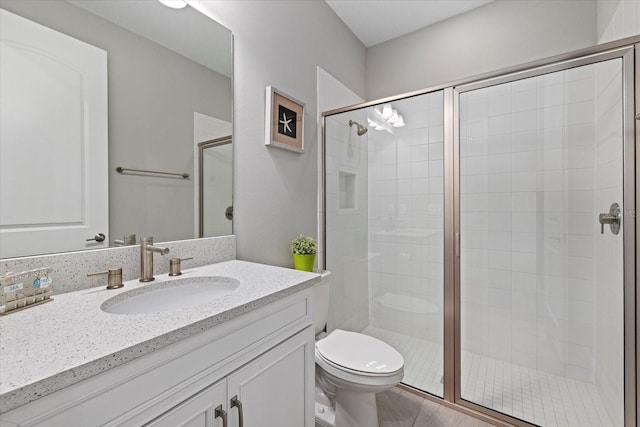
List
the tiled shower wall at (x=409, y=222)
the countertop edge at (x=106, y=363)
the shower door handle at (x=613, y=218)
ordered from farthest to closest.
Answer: the tiled shower wall at (x=409, y=222), the shower door handle at (x=613, y=218), the countertop edge at (x=106, y=363)

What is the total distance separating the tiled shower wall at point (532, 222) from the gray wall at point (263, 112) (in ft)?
3.24

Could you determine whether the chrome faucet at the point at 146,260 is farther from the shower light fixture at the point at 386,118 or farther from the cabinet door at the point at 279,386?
the shower light fixture at the point at 386,118

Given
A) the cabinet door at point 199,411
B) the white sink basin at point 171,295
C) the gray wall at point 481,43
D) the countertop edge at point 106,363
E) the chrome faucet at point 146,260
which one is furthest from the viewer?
the gray wall at point 481,43

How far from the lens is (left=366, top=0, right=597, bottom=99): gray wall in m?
1.97

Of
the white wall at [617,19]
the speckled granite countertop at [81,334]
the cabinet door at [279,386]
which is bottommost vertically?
the cabinet door at [279,386]

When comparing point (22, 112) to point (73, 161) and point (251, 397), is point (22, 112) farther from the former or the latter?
point (251, 397)

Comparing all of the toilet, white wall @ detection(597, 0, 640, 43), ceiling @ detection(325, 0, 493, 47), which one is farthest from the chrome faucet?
white wall @ detection(597, 0, 640, 43)

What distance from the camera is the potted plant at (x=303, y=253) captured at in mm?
1694

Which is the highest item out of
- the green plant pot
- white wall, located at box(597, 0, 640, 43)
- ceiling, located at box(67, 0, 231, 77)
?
white wall, located at box(597, 0, 640, 43)

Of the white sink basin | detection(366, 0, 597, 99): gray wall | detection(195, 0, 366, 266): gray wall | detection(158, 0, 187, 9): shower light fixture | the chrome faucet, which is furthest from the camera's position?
detection(366, 0, 597, 99): gray wall

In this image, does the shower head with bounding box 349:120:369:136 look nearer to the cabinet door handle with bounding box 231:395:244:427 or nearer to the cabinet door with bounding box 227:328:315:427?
the cabinet door with bounding box 227:328:315:427

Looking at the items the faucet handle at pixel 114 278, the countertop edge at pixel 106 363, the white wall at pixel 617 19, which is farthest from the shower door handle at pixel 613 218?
the faucet handle at pixel 114 278

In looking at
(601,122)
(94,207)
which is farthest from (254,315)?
(601,122)

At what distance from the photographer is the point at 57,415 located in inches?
18.3
